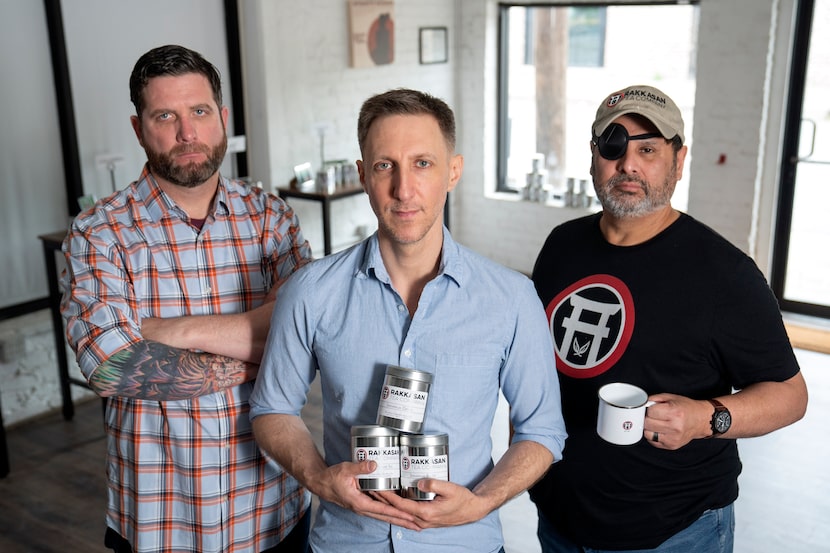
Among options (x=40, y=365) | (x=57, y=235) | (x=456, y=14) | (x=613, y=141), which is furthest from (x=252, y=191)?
(x=456, y=14)

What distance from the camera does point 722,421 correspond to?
171 centimetres

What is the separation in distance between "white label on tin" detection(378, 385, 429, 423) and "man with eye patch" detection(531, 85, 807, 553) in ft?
1.82

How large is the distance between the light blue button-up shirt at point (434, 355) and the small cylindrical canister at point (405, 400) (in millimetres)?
116

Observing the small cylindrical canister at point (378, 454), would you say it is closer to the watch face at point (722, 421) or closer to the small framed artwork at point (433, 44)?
the watch face at point (722, 421)

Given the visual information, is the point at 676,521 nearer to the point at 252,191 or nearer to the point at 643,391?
the point at 643,391

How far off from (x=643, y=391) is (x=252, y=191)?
0.99 m

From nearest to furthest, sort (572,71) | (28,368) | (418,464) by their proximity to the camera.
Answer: (418,464) → (28,368) → (572,71)

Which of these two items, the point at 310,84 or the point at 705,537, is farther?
the point at 310,84

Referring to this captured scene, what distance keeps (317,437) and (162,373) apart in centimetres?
253

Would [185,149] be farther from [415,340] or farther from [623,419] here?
[623,419]

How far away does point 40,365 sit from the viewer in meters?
4.52

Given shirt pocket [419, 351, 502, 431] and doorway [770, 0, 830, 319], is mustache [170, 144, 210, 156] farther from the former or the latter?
doorway [770, 0, 830, 319]

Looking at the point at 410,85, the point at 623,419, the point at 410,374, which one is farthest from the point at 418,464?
the point at 410,85

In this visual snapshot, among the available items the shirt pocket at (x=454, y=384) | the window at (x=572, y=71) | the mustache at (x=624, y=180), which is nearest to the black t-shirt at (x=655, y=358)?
the mustache at (x=624, y=180)
